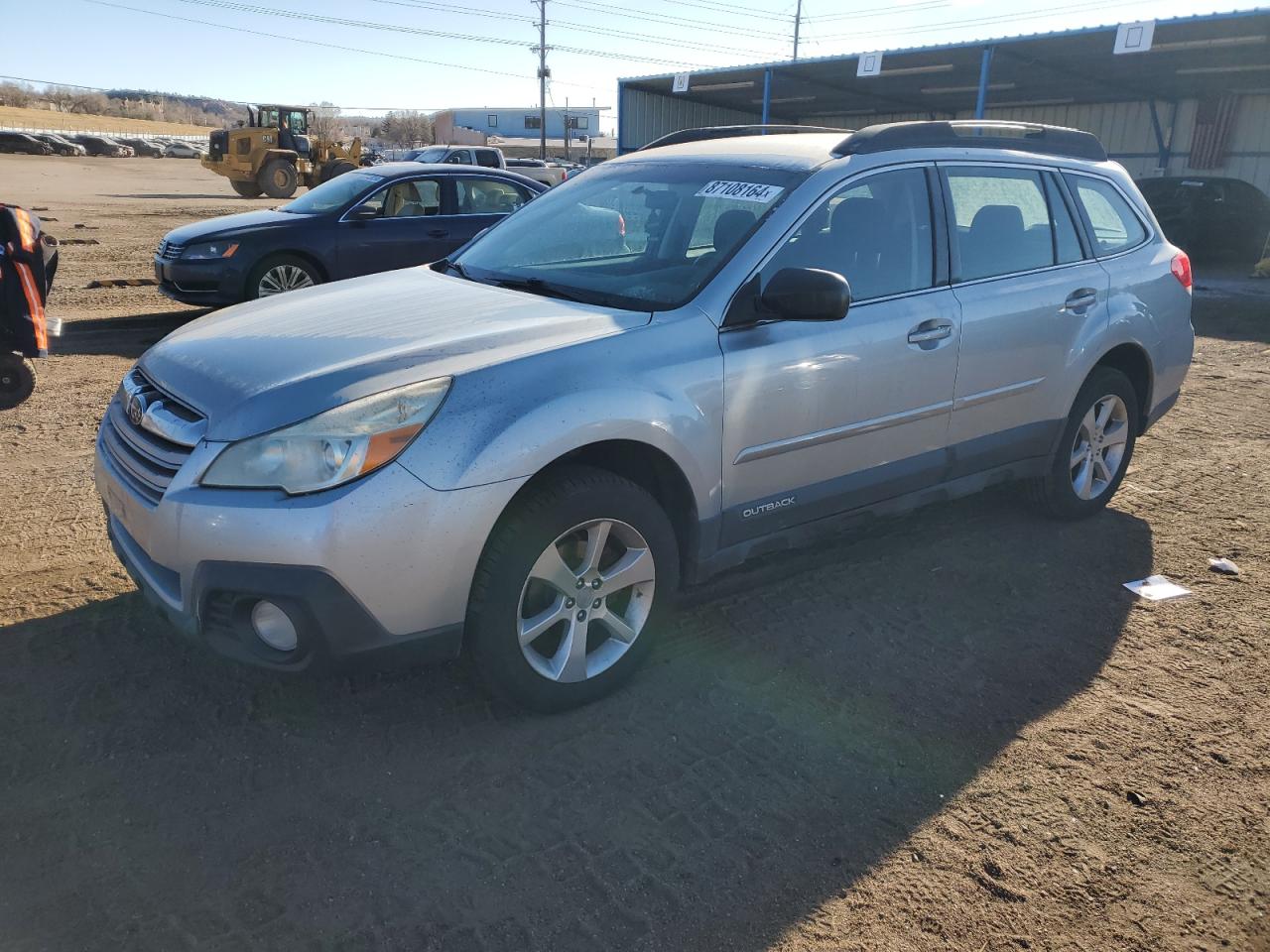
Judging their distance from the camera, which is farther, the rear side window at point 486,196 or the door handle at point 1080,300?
the rear side window at point 486,196

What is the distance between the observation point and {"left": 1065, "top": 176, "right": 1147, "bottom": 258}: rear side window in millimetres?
4703

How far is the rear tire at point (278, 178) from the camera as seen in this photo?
94.1 feet

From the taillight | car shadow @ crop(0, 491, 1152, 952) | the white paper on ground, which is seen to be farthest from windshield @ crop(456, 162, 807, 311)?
the taillight

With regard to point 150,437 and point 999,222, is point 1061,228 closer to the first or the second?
point 999,222

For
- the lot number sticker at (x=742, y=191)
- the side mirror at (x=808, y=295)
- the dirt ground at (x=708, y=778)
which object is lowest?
the dirt ground at (x=708, y=778)

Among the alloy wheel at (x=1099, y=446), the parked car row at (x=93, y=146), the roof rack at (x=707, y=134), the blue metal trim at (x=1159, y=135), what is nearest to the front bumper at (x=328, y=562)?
the roof rack at (x=707, y=134)

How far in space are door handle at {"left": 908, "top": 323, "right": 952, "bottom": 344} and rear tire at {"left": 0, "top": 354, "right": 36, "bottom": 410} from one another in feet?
18.4

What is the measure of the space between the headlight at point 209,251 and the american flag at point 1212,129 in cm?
2348

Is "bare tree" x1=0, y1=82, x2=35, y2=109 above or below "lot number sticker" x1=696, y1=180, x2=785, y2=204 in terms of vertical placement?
above

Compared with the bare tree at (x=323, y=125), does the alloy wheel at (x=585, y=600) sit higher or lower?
lower

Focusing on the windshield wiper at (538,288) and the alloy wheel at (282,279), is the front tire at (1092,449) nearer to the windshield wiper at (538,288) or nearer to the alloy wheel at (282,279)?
the windshield wiper at (538,288)

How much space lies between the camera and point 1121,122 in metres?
25.2

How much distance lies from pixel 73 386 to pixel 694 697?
18.9ft

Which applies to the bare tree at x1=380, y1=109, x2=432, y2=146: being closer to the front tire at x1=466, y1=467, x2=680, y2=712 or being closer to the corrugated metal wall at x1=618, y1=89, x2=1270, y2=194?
the corrugated metal wall at x1=618, y1=89, x2=1270, y2=194
